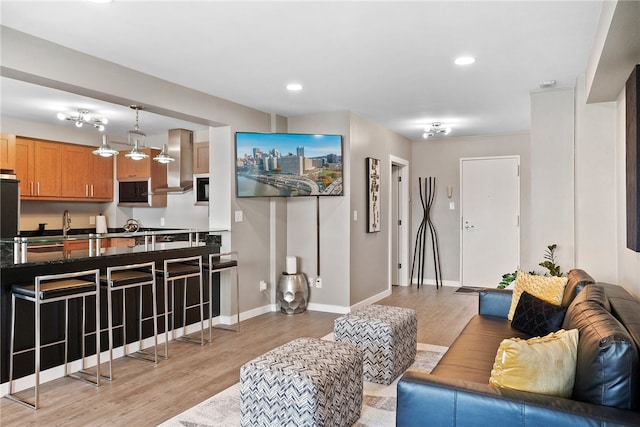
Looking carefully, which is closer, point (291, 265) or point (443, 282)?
point (291, 265)

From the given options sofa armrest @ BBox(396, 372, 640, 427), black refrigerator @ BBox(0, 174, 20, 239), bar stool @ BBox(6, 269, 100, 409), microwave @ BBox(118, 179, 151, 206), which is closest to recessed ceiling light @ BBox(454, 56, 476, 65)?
sofa armrest @ BBox(396, 372, 640, 427)

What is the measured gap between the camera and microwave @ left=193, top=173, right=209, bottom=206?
6309 mm

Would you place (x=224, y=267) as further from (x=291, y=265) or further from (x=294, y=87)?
(x=294, y=87)

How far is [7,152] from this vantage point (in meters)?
5.59

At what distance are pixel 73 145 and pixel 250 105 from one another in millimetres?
3216

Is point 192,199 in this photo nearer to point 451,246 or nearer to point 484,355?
point 451,246

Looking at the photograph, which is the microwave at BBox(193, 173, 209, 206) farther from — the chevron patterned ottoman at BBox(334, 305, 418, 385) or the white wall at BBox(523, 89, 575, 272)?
the white wall at BBox(523, 89, 575, 272)

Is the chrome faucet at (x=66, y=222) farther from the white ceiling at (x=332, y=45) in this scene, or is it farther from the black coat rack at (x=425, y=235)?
the black coat rack at (x=425, y=235)

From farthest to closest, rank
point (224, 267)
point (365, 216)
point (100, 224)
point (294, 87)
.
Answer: point (100, 224) → point (365, 216) → point (224, 267) → point (294, 87)

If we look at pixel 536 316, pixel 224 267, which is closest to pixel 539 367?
pixel 536 316

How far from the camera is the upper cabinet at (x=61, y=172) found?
587 cm

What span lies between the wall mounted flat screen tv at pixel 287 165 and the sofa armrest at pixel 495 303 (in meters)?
2.17

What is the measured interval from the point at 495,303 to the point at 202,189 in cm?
432

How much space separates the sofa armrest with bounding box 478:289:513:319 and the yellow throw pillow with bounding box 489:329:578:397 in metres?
1.77
